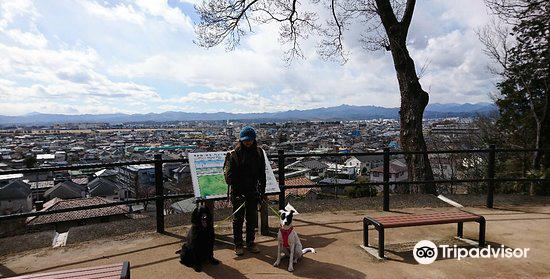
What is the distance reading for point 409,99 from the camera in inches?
334

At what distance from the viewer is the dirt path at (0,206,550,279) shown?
378 cm

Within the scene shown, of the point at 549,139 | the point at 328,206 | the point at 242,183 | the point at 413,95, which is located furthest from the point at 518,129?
the point at 242,183

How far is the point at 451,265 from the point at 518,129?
56.8 feet

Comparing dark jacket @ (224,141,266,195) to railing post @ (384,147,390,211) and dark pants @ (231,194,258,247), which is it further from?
railing post @ (384,147,390,211)

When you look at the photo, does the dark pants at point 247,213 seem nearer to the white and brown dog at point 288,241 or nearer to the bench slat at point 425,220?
the white and brown dog at point 288,241

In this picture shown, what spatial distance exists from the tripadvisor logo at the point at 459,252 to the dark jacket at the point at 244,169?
2.21 m

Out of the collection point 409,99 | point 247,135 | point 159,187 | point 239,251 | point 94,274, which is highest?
point 409,99

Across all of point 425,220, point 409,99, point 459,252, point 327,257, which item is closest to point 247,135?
point 327,257

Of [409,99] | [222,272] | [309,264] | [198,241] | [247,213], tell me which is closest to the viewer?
[222,272]

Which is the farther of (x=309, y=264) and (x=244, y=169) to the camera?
(x=244, y=169)

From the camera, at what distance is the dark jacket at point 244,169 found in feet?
14.2

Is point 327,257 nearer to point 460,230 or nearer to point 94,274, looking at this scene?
point 460,230

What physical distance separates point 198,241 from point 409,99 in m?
6.60

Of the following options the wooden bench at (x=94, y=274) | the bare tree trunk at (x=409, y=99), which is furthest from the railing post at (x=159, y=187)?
the bare tree trunk at (x=409, y=99)
